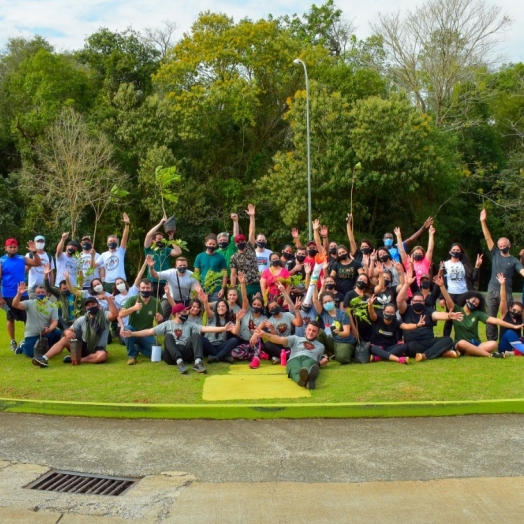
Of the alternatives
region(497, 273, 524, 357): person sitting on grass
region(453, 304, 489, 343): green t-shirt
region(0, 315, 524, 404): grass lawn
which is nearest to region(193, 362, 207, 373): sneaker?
region(0, 315, 524, 404): grass lawn

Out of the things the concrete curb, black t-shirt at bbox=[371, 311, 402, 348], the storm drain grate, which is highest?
black t-shirt at bbox=[371, 311, 402, 348]

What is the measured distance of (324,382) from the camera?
1014 cm

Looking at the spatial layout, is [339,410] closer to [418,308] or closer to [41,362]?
[418,308]

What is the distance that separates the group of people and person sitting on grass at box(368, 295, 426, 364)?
0.7 inches

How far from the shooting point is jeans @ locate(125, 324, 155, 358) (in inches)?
460

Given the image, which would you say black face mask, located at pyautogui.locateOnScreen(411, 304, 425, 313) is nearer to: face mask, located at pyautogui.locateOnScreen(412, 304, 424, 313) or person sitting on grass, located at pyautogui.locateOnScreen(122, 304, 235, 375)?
face mask, located at pyautogui.locateOnScreen(412, 304, 424, 313)

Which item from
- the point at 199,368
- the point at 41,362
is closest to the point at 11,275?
the point at 41,362

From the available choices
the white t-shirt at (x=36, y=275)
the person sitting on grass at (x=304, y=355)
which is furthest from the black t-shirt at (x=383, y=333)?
the white t-shirt at (x=36, y=275)

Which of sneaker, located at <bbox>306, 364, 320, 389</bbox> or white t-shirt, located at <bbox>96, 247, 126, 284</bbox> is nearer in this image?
sneaker, located at <bbox>306, 364, 320, 389</bbox>

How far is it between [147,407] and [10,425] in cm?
177

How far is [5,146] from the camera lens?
39406mm

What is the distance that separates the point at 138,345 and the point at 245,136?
27.8 meters

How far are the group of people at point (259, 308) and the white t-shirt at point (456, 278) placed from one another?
0.06 ft

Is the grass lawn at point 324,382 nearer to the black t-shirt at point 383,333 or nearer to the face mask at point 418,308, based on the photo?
the black t-shirt at point 383,333
